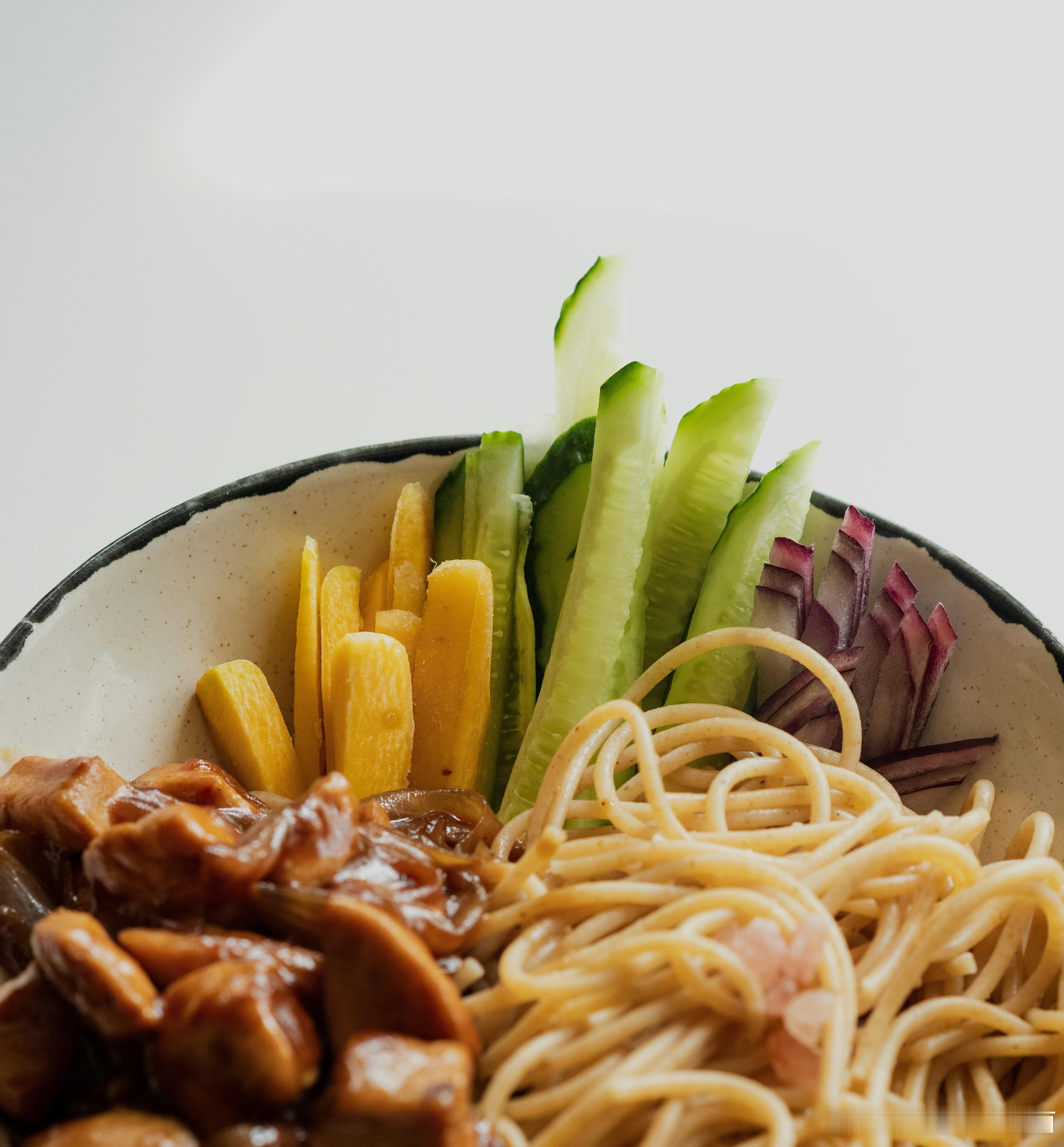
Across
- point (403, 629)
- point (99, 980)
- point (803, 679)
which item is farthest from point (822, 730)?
point (99, 980)

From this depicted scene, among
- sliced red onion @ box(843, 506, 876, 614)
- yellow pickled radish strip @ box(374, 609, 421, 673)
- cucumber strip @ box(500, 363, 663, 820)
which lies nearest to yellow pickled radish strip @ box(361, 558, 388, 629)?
yellow pickled radish strip @ box(374, 609, 421, 673)

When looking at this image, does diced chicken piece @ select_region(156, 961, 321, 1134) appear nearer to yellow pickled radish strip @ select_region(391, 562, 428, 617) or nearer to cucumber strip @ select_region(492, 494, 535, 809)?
cucumber strip @ select_region(492, 494, 535, 809)

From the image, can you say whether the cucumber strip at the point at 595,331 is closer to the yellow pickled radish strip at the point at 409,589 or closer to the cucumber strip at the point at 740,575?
the cucumber strip at the point at 740,575

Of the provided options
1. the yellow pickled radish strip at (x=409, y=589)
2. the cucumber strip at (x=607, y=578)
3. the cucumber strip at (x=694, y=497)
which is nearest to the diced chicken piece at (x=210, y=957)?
the cucumber strip at (x=607, y=578)

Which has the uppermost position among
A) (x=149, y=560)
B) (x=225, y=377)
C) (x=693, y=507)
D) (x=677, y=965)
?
(x=225, y=377)

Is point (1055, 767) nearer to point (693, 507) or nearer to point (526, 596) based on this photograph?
point (693, 507)

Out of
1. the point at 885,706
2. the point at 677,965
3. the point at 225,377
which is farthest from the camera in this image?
the point at 225,377

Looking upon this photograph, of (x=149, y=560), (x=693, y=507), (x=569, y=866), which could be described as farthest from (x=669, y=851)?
(x=149, y=560)
